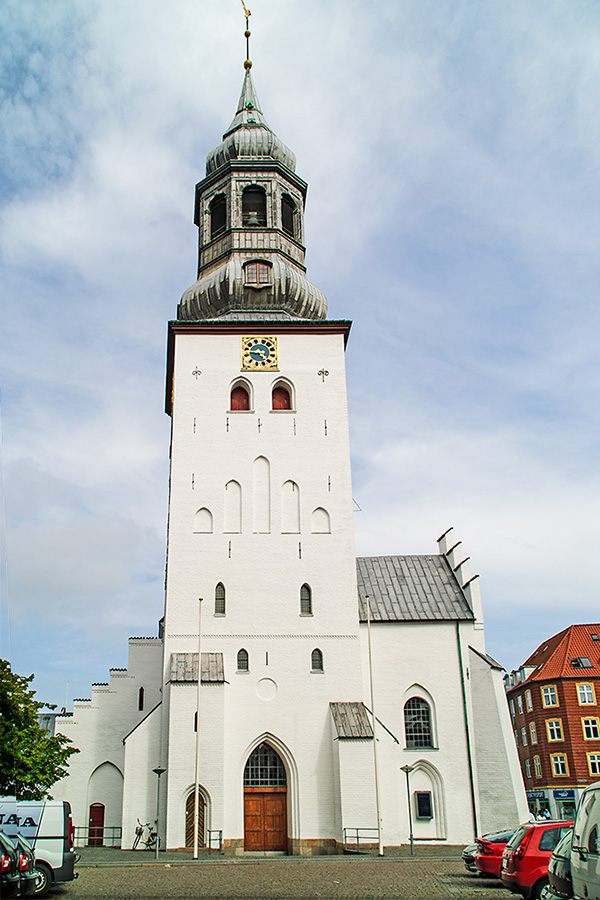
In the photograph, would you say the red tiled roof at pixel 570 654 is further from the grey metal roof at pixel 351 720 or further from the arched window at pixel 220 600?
the arched window at pixel 220 600

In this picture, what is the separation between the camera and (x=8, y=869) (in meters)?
11.5

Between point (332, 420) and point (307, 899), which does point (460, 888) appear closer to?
point (307, 899)

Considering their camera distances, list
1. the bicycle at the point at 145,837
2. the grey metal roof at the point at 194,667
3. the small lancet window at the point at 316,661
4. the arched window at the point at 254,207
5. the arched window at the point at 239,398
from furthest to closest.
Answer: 1. the arched window at the point at 254,207
2. the arched window at the point at 239,398
3. the small lancet window at the point at 316,661
4. the grey metal roof at the point at 194,667
5. the bicycle at the point at 145,837

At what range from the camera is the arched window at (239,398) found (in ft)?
109

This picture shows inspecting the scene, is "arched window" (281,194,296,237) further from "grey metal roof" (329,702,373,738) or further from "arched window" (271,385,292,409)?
"grey metal roof" (329,702,373,738)

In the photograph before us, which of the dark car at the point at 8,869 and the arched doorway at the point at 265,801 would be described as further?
the arched doorway at the point at 265,801

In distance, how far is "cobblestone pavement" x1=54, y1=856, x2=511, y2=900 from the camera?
15047 mm

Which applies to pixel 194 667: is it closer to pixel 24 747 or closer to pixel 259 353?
pixel 24 747

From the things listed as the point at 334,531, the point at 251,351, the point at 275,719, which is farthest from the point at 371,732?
the point at 251,351

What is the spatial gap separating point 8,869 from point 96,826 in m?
20.6

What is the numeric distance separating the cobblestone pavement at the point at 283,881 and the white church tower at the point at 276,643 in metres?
3.84

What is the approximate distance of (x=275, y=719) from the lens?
28219mm

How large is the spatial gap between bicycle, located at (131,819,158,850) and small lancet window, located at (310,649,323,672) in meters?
7.45

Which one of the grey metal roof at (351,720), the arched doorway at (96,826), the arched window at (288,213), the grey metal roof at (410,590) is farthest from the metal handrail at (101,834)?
the arched window at (288,213)
